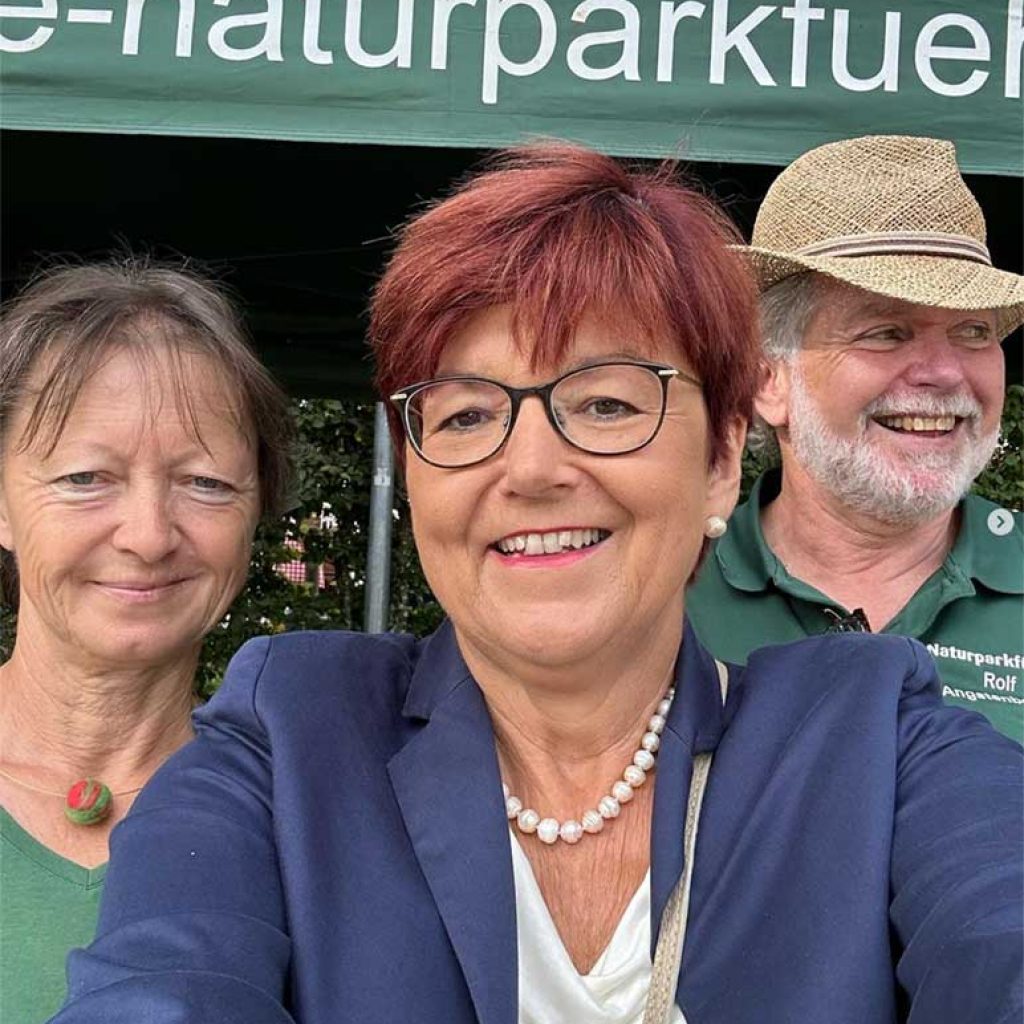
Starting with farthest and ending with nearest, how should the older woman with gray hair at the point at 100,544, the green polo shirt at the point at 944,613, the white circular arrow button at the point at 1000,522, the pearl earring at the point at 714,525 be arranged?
the white circular arrow button at the point at 1000,522 < the green polo shirt at the point at 944,613 < the older woman with gray hair at the point at 100,544 < the pearl earring at the point at 714,525

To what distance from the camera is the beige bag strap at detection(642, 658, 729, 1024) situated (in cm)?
137

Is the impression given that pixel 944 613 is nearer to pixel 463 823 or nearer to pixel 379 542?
pixel 463 823

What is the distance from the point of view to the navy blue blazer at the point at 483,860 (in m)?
1.27

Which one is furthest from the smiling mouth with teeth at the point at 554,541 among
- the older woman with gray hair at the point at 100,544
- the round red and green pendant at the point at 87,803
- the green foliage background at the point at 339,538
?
the green foliage background at the point at 339,538

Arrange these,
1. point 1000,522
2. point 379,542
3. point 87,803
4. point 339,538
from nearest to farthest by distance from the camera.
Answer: point 87,803 → point 1000,522 → point 379,542 → point 339,538

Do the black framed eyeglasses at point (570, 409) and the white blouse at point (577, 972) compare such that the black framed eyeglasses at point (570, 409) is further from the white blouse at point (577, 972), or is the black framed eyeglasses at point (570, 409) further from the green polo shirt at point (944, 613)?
the green polo shirt at point (944, 613)

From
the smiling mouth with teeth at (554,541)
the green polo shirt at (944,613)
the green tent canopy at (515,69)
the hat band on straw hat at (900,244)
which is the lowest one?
the green polo shirt at (944,613)

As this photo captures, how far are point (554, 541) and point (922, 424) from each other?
124 cm

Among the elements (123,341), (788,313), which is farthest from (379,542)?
(123,341)

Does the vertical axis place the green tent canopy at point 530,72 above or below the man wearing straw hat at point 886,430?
above

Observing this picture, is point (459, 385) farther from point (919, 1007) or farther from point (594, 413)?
point (919, 1007)

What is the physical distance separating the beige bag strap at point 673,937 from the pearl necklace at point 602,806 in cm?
10

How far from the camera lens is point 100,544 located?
187 cm

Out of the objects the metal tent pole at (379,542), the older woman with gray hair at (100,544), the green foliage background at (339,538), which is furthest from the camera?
the green foliage background at (339,538)
